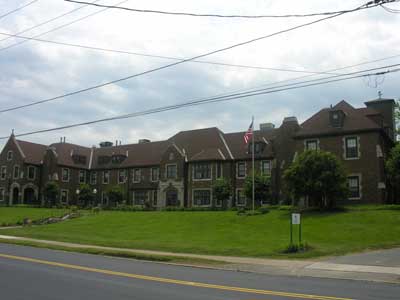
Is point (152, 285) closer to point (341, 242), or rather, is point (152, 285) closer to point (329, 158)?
point (341, 242)

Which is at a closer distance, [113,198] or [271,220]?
[271,220]

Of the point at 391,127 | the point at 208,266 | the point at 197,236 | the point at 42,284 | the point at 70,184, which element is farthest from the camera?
the point at 70,184

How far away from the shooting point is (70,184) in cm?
7562

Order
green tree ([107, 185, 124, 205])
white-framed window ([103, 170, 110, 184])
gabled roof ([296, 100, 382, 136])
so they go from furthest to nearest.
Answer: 1. white-framed window ([103, 170, 110, 184])
2. green tree ([107, 185, 124, 205])
3. gabled roof ([296, 100, 382, 136])

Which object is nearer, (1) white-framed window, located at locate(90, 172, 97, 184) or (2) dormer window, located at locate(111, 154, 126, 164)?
(2) dormer window, located at locate(111, 154, 126, 164)

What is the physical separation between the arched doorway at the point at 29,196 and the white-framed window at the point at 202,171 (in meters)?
28.4

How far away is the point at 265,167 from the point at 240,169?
3.36 metres

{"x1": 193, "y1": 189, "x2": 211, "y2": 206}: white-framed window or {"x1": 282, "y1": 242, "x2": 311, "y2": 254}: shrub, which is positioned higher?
{"x1": 193, "y1": 189, "x2": 211, "y2": 206}: white-framed window

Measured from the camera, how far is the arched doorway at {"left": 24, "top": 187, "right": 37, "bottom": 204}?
73.7 m

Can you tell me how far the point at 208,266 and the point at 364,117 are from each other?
32.1 m

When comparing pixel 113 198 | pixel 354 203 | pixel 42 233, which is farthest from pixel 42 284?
pixel 113 198

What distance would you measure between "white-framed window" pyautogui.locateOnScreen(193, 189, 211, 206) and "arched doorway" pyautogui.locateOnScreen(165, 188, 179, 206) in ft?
10.1

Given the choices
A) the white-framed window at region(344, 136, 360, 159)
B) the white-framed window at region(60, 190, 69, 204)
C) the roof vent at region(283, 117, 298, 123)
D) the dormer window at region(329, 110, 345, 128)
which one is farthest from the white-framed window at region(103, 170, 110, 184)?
the white-framed window at region(344, 136, 360, 159)

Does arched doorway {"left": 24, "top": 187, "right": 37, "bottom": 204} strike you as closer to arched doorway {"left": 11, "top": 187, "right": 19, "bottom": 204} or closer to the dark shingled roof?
arched doorway {"left": 11, "top": 187, "right": 19, "bottom": 204}
